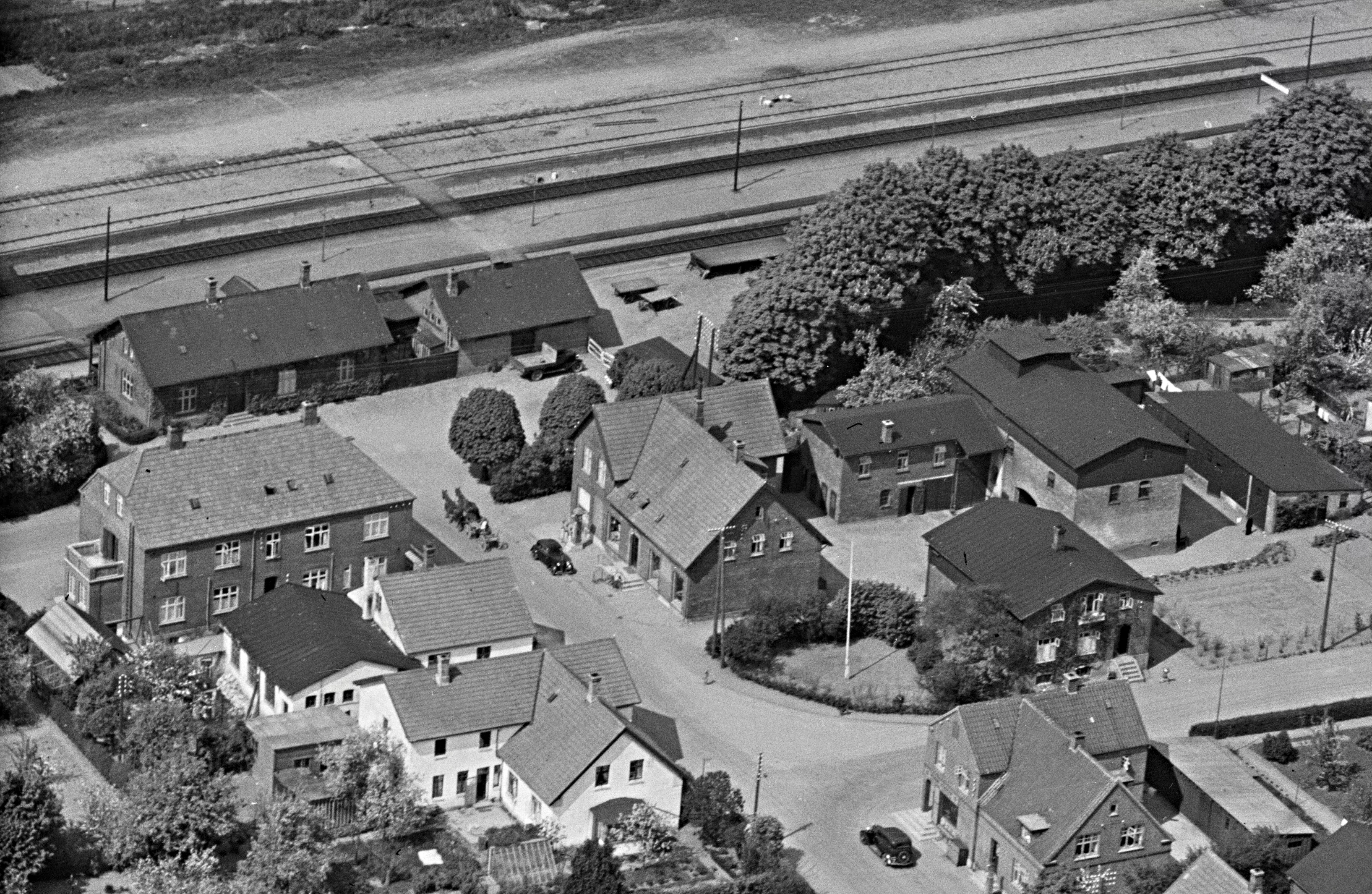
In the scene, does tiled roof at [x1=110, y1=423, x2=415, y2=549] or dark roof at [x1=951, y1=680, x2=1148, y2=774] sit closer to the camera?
dark roof at [x1=951, y1=680, x2=1148, y2=774]

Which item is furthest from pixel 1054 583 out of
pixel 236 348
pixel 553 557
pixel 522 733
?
pixel 236 348

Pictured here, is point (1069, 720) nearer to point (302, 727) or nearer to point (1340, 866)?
point (1340, 866)

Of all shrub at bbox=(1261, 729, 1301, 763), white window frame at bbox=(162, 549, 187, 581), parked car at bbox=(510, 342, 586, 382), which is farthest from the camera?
parked car at bbox=(510, 342, 586, 382)

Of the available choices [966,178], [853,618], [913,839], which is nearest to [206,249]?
[966,178]

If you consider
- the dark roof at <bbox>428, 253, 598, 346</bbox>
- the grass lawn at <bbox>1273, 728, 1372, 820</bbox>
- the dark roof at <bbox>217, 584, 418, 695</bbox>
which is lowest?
the grass lawn at <bbox>1273, 728, 1372, 820</bbox>

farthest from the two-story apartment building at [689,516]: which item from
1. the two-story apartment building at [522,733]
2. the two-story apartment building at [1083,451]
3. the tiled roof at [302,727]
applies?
the tiled roof at [302,727]

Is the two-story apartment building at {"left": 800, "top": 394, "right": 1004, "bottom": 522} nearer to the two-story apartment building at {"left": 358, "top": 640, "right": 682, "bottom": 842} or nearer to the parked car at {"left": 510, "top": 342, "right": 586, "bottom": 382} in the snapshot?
the parked car at {"left": 510, "top": 342, "right": 586, "bottom": 382}

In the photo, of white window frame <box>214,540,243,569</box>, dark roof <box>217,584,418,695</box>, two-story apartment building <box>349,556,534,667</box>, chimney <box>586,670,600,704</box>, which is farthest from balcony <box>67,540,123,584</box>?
chimney <box>586,670,600,704</box>

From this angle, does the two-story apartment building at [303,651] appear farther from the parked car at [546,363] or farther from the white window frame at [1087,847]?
the parked car at [546,363]
